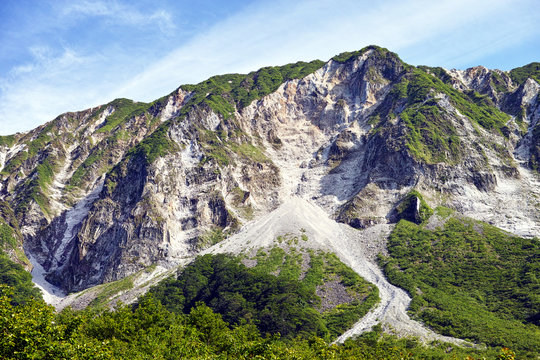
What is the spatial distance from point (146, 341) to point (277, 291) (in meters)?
76.5

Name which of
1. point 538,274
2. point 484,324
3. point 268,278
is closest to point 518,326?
point 484,324

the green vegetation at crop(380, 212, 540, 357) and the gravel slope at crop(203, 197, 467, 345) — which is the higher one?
the gravel slope at crop(203, 197, 467, 345)

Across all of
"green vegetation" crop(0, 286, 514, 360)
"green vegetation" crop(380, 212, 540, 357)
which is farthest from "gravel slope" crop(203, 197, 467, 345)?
"green vegetation" crop(0, 286, 514, 360)

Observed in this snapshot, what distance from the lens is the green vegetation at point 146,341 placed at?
38250mm

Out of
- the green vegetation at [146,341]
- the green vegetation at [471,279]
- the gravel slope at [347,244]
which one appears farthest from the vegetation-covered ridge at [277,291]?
the green vegetation at [471,279]

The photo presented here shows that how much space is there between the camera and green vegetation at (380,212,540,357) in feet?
365

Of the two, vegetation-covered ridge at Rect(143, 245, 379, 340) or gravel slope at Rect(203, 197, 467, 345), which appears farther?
gravel slope at Rect(203, 197, 467, 345)

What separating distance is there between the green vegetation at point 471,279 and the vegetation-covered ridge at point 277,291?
1820 cm

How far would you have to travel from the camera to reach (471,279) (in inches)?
5610

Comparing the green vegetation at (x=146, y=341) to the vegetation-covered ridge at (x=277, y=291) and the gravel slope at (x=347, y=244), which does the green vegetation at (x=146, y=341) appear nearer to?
the vegetation-covered ridge at (x=277, y=291)

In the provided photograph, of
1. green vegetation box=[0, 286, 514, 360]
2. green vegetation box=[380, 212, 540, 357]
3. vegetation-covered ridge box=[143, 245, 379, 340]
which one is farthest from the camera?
vegetation-covered ridge box=[143, 245, 379, 340]

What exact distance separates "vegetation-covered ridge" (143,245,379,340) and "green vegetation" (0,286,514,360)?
17611 mm

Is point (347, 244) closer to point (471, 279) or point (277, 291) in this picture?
point (471, 279)

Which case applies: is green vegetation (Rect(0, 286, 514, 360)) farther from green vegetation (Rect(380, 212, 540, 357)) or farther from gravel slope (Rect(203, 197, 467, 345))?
gravel slope (Rect(203, 197, 467, 345))
